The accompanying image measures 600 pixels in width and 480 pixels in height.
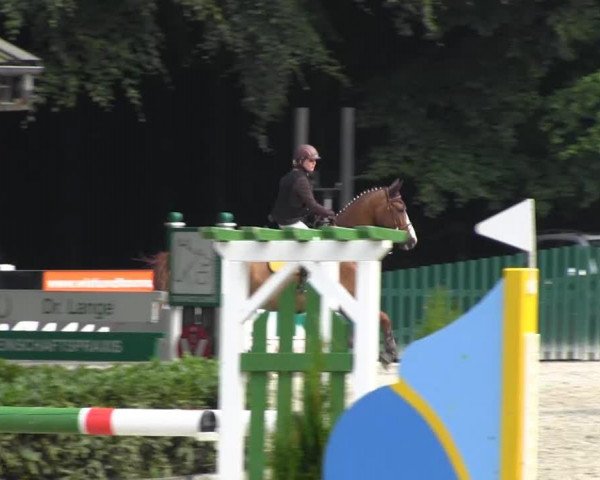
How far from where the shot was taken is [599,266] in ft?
53.9

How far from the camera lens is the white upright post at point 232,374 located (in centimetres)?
575

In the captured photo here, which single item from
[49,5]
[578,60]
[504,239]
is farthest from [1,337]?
[578,60]

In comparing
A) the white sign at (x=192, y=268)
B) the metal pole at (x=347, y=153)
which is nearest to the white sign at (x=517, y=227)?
the white sign at (x=192, y=268)

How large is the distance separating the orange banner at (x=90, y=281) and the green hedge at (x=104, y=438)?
15.5 feet

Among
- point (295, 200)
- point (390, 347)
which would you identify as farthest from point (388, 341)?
point (295, 200)

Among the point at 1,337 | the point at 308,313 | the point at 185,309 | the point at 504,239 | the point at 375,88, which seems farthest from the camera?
the point at 375,88

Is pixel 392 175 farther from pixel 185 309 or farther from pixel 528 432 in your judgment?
pixel 528 432

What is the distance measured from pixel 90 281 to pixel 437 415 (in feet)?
29.8

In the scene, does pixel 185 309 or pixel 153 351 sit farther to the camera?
pixel 185 309

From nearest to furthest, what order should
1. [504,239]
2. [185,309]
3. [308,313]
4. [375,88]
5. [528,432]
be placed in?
[528,432], [308,313], [504,239], [185,309], [375,88]

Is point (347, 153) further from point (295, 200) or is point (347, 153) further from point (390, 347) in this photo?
point (390, 347)

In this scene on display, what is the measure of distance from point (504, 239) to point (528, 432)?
90.7 inches

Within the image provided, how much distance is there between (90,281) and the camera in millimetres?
13695

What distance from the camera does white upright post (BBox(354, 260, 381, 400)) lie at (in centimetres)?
568
